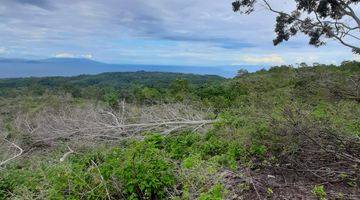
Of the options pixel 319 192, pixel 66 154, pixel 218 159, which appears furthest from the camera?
pixel 66 154

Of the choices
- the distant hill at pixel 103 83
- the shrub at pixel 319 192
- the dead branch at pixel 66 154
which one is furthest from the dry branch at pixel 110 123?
the distant hill at pixel 103 83

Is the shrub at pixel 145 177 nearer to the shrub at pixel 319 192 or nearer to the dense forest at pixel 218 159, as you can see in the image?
the dense forest at pixel 218 159

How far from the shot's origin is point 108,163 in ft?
17.7

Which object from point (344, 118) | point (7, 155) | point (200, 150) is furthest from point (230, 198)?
point (7, 155)

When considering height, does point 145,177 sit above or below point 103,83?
above

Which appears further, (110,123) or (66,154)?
(110,123)

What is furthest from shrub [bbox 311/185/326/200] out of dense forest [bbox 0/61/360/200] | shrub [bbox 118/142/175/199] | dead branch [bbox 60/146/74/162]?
dead branch [bbox 60/146/74/162]

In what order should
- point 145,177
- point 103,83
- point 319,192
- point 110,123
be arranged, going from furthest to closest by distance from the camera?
1. point 103,83
2. point 110,123
3. point 145,177
4. point 319,192

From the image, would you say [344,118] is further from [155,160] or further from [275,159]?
[155,160]

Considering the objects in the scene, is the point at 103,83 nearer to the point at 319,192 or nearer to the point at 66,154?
the point at 66,154

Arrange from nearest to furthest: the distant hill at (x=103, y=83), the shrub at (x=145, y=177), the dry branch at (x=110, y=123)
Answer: the shrub at (x=145, y=177) → the dry branch at (x=110, y=123) → the distant hill at (x=103, y=83)

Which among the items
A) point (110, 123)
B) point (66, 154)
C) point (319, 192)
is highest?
point (319, 192)

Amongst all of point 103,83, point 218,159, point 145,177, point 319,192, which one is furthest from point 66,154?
point 103,83

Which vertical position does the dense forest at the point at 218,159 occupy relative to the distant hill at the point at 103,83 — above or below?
above
